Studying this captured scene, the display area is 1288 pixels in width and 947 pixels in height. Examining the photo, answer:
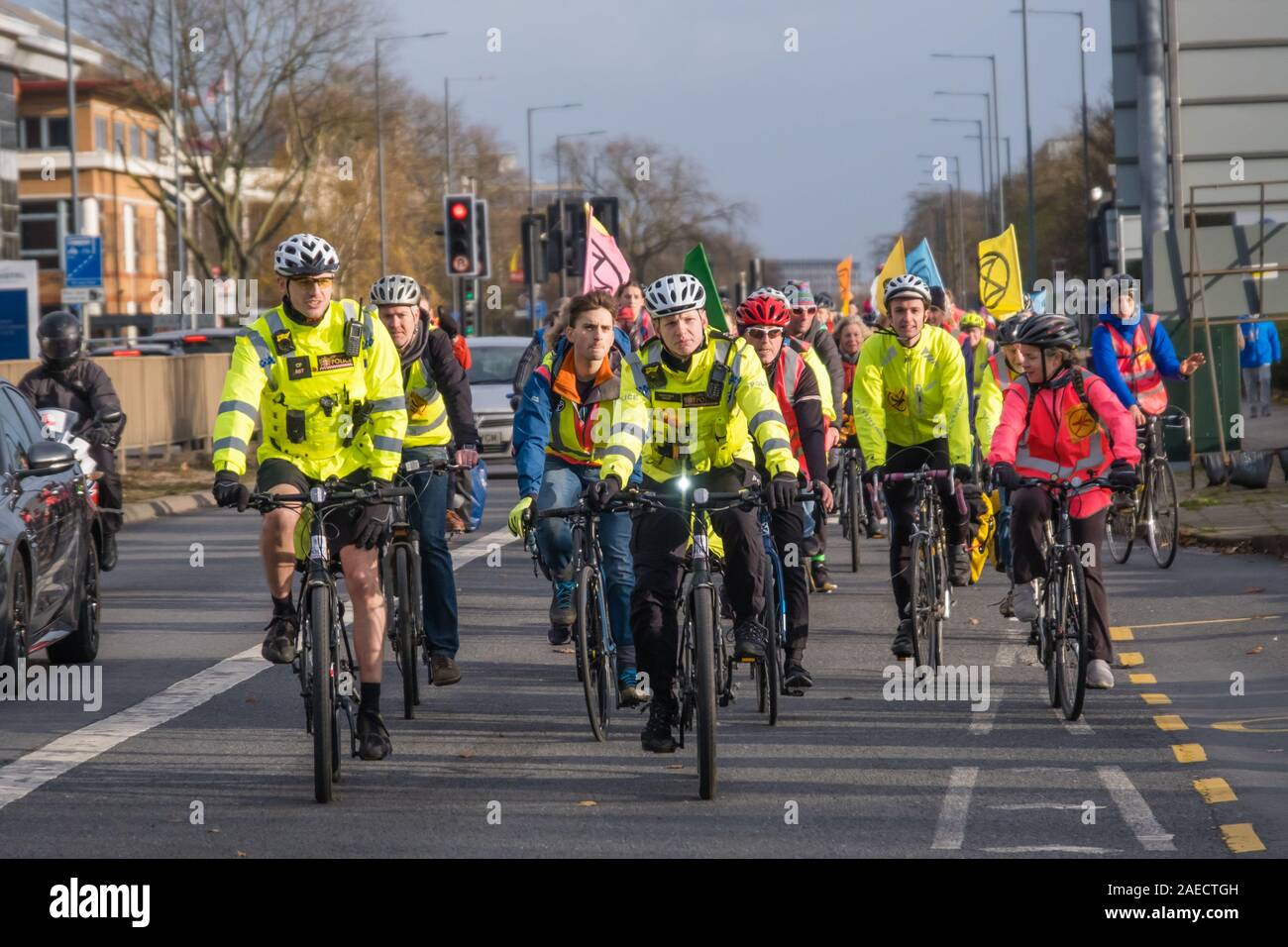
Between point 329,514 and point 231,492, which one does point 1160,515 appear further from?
point 231,492

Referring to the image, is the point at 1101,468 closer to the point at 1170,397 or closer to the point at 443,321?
the point at 443,321

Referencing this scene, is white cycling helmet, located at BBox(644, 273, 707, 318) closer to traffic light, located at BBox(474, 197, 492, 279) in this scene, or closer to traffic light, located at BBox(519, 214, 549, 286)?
traffic light, located at BBox(474, 197, 492, 279)

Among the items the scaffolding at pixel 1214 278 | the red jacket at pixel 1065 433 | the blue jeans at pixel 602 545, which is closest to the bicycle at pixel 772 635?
the blue jeans at pixel 602 545

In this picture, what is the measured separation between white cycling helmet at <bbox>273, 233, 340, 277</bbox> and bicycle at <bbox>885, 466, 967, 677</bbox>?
361 centimetres

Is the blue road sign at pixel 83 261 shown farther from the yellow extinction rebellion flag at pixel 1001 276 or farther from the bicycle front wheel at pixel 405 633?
the bicycle front wheel at pixel 405 633

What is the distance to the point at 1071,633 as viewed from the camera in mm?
9555

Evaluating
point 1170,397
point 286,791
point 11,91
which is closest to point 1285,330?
point 1170,397

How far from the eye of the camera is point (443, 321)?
1334cm

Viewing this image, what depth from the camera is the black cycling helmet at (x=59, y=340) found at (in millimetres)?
14938

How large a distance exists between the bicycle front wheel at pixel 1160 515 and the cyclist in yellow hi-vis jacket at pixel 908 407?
3.98 metres

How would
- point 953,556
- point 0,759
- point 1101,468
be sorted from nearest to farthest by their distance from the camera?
point 0,759 → point 1101,468 → point 953,556

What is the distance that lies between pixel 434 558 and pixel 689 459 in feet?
6.28

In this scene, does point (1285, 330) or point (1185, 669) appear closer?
point (1185, 669)

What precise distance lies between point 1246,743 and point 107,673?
559 centimetres
